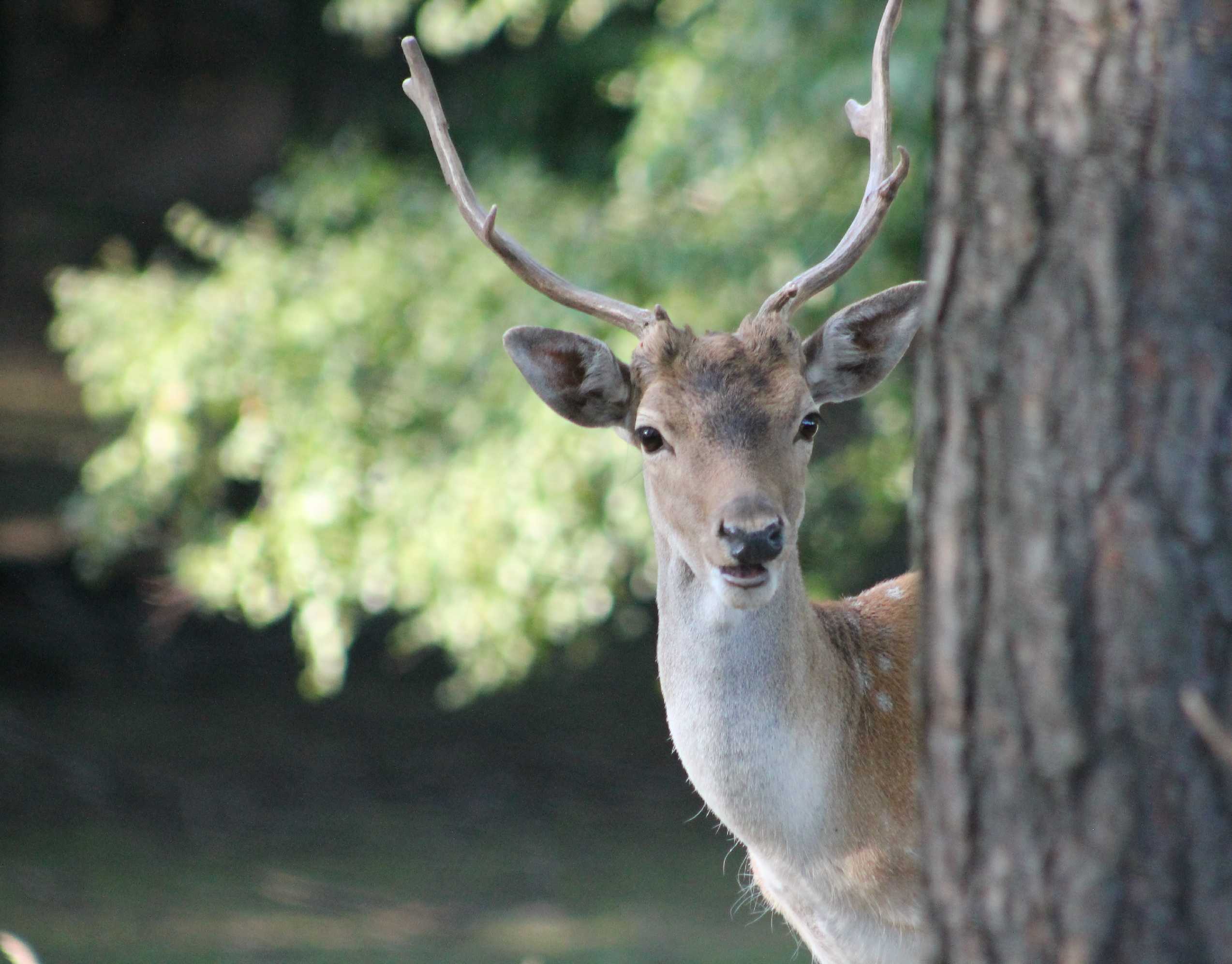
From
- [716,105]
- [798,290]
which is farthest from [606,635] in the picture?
[798,290]

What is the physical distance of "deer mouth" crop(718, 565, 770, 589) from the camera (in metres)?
3.75

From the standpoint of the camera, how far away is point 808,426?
4.15 meters

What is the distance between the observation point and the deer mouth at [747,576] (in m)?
3.75

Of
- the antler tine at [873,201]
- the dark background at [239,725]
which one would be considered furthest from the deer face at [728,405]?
the dark background at [239,725]

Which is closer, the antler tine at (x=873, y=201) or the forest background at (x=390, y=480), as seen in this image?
the antler tine at (x=873, y=201)

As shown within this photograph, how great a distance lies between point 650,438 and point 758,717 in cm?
75

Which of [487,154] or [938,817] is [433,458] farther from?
[938,817]

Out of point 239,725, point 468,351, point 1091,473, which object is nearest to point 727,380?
point 1091,473

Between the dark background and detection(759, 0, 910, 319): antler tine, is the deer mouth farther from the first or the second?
the dark background

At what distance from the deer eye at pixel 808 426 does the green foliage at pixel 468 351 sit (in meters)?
2.66

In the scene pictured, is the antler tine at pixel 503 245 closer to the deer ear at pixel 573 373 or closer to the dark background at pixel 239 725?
the deer ear at pixel 573 373

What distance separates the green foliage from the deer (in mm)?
2461

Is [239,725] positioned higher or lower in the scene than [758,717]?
higher

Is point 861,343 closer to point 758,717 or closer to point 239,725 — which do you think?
point 758,717
